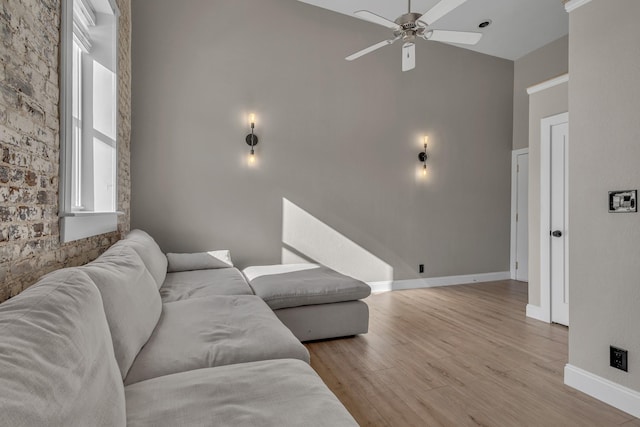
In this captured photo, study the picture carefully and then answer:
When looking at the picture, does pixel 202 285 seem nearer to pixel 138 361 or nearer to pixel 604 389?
pixel 138 361

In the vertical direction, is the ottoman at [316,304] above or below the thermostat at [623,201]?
→ below

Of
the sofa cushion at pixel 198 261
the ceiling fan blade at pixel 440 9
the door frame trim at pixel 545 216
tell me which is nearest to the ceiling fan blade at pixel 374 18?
the ceiling fan blade at pixel 440 9

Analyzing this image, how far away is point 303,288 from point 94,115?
227cm

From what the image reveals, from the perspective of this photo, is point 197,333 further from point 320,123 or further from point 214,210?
point 320,123

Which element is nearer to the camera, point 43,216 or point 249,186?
point 43,216

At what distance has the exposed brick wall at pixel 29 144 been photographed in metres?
1.33

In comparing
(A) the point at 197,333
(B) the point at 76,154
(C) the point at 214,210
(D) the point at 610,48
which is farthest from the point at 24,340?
A: (C) the point at 214,210

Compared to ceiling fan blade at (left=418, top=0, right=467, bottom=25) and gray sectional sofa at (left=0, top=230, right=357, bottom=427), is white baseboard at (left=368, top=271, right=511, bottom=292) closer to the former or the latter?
gray sectional sofa at (left=0, top=230, right=357, bottom=427)

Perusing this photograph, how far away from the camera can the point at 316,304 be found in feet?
10.1

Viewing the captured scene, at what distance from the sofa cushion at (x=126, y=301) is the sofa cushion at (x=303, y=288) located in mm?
1108

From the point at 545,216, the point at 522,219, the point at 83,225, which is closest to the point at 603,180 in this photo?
the point at 545,216

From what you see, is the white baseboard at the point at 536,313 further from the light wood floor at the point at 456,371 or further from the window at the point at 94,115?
the window at the point at 94,115

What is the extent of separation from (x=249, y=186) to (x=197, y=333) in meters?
2.70

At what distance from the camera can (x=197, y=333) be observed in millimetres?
1802
